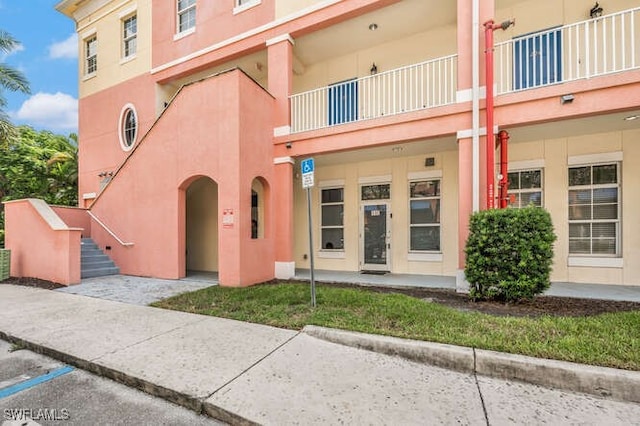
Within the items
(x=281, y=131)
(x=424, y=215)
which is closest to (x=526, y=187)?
(x=424, y=215)

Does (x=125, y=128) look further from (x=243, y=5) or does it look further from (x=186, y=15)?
(x=243, y=5)

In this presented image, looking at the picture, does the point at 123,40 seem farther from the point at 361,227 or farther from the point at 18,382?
the point at 18,382

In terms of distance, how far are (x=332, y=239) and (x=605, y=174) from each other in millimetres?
7425

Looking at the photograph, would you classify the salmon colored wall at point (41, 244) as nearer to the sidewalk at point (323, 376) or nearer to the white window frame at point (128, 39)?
the sidewalk at point (323, 376)

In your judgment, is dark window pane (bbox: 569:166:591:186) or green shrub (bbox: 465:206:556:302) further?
dark window pane (bbox: 569:166:591:186)

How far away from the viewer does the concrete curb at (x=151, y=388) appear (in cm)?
271

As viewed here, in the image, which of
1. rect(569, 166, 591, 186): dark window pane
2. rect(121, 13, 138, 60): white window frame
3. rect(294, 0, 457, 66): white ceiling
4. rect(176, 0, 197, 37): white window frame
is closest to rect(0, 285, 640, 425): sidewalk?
rect(569, 166, 591, 186): dark window pane

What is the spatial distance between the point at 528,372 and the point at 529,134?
21.2 feet

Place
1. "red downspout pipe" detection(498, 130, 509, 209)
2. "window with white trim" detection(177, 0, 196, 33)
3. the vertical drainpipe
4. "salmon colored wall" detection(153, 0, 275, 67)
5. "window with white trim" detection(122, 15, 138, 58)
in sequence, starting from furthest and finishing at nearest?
1. "window with white trim" detection(122, 15, 138, 58)
2. "window with white trim" detection(177, 0, 196, 33)
3. "salmon colored wall" detection(153, 0, 275, 67)
4. the vertical drainpipe
5. "red downspout pipe" detection(498, 130, 509, 209)

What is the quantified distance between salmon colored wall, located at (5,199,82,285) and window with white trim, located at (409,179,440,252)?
9192 millimetres

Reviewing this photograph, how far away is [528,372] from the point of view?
10.3ft

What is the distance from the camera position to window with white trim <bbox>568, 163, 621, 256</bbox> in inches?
297

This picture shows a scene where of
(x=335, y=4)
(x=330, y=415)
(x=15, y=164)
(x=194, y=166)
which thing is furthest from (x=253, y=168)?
(x=15, y=164)

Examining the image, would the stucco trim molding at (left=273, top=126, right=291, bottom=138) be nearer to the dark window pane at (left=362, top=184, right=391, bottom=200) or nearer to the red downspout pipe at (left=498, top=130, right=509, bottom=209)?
the dark window pane at (left=362, top=184, right=391, bottom=200)
